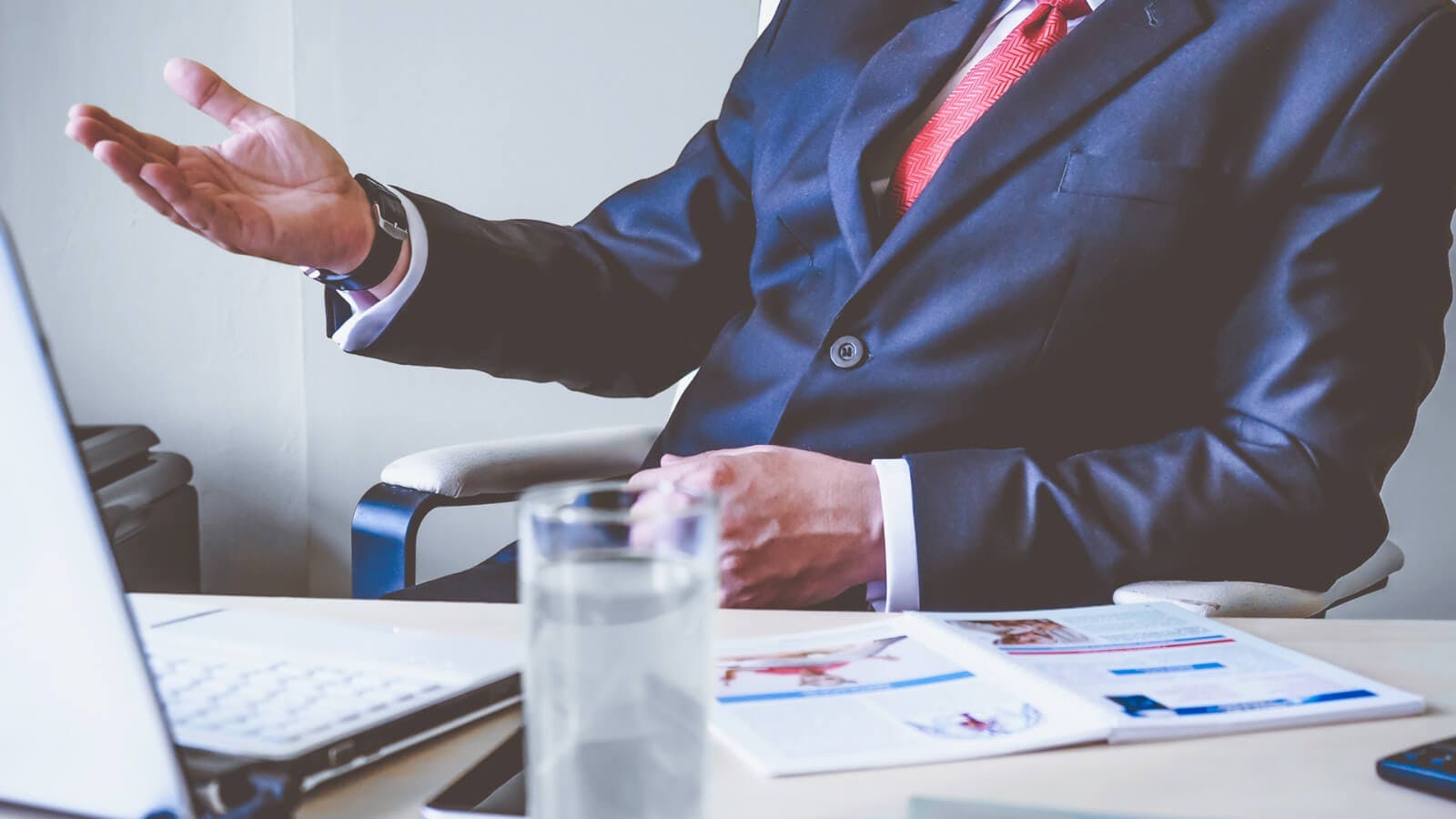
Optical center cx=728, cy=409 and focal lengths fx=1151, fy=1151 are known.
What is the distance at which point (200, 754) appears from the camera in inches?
16.4

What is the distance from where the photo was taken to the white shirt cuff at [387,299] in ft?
3.56

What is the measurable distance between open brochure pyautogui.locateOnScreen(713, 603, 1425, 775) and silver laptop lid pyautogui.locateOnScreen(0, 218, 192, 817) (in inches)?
9.4

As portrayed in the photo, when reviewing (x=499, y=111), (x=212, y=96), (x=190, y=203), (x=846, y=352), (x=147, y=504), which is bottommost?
(x=147, y=504)

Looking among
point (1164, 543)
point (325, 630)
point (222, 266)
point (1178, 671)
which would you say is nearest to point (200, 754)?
point (325, 630)

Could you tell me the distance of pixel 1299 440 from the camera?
95 cm

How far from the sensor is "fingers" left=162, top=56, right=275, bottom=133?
0.93 m

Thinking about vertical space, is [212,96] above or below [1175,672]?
above

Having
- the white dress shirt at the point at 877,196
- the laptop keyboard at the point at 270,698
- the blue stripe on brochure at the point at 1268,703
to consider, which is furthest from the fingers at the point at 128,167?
the blue stripe on brochure at the point at 1268,703

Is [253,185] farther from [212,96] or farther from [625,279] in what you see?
[625,279]

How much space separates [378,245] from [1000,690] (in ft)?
2.37

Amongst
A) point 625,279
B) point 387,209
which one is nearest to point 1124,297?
point 625,279

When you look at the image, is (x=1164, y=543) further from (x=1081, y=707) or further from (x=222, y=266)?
(x=222, y=266)

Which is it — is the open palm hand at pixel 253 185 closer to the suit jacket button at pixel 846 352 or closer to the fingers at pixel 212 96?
the fingers at pixel 212 96

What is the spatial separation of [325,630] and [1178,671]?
1.48 feet
